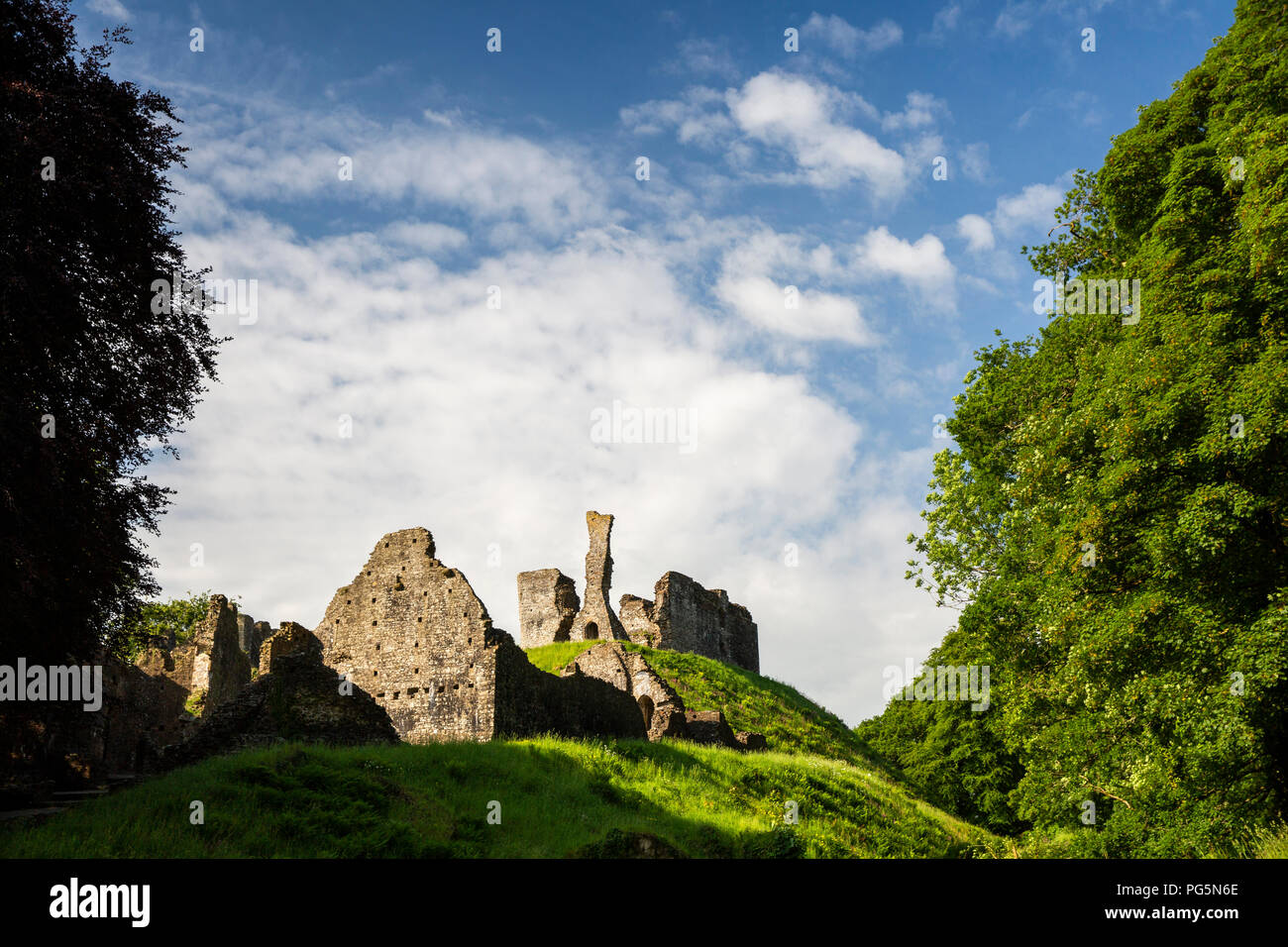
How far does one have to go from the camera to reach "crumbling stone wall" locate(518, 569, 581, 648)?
143 feet

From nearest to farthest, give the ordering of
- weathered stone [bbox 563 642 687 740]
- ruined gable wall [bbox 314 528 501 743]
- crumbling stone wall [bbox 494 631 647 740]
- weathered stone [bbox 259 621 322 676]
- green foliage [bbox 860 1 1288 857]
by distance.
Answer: green foliage [bbox 860 1 1288 857] → crumbling stone wall [bbox 494 631 647 740] → weathered stone [bbox 259 621 322 676] → ruined gable wall [bbox 314 528 501 743] → weathered stone [bbox 563 642 687 740]

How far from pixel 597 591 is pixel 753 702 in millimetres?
11992

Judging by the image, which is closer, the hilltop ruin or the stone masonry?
the hilltop ruin

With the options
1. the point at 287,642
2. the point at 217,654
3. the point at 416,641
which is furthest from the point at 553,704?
the point at 217,654

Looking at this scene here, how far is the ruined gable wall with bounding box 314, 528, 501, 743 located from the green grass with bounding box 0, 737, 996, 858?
379 cm

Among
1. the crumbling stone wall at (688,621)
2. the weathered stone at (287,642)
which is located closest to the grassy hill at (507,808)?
the weathered stone at (287,642)

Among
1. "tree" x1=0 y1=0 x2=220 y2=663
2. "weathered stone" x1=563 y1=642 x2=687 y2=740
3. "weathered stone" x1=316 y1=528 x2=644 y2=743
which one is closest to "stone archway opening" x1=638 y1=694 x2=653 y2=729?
"weathered stone" x1=563 y1=642 x2=687 y2=740

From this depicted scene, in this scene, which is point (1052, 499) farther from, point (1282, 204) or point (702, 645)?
point (702, 645)

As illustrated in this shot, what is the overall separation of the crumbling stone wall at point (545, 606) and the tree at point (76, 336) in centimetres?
3064

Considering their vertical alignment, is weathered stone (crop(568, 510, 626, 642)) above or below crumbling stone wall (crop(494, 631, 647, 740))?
above

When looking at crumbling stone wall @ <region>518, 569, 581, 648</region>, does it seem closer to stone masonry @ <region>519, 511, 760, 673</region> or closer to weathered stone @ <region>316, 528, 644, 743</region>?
stone masonry @ <region>519, 511, 760, 673</region>

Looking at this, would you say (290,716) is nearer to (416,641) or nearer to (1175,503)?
(416,641)

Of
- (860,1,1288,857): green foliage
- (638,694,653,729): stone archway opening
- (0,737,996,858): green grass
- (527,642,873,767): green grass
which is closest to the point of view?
(0,737,996,858): green grass

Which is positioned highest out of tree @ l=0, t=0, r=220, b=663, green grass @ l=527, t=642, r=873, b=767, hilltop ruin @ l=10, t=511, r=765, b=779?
tree @ l=0, t=0, r=220, b=663
